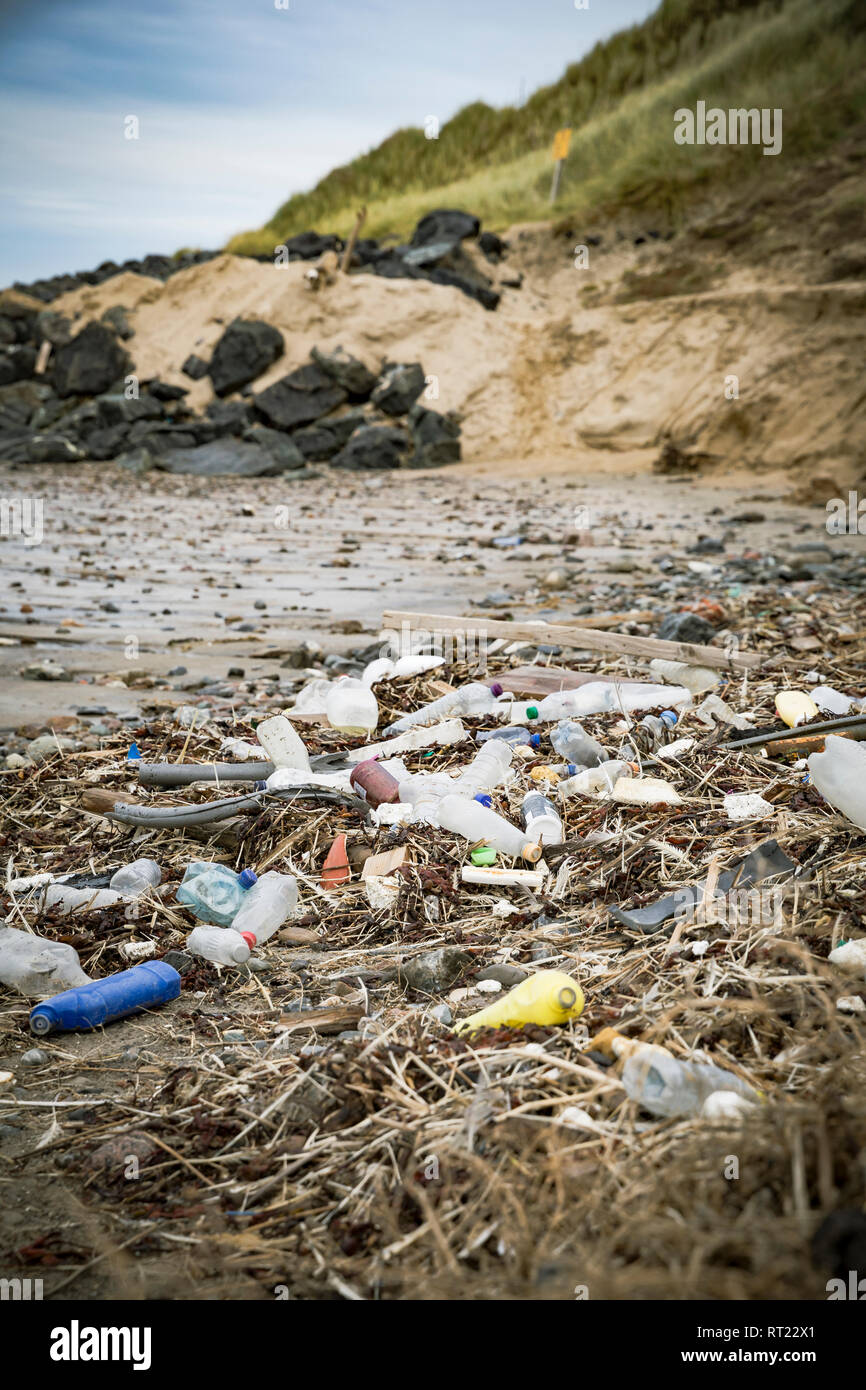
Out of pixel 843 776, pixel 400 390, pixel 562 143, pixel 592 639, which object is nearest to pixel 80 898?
pixel 843 776

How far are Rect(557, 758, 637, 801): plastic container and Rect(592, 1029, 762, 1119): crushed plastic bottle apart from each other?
1363mm

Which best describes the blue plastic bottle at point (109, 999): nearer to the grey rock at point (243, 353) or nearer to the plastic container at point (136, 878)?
the plastic container at point (136, 878)

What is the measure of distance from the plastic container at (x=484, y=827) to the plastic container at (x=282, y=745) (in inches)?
24.1

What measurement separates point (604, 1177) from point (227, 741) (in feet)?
7.99

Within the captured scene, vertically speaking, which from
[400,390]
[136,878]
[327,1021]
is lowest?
[327,1021]

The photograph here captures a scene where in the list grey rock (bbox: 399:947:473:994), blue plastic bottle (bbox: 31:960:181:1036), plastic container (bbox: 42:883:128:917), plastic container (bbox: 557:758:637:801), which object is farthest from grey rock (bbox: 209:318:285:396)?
grey rock (bbox: 399:947:473:994)

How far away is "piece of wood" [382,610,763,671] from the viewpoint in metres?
3.90

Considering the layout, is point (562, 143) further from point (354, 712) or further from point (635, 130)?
point (354, 712)

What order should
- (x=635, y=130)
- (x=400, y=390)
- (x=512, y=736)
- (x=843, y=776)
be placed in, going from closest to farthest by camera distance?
1. (x=843, y=776)
2. (x=512, y=736)
3. (x=400, y=390)
4. (x=635, y=130)

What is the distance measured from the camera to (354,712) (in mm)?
3596

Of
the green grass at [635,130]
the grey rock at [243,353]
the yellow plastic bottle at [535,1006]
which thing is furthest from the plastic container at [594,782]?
the green grass at [635,130]

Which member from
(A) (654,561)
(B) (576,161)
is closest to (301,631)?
(A) (654,561)

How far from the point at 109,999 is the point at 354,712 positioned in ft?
5.73
